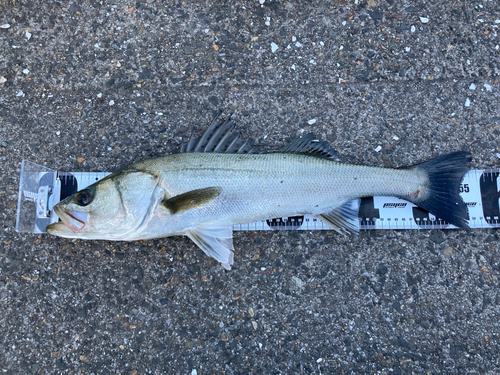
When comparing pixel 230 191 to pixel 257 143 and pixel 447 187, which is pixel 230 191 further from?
pixel 447 187

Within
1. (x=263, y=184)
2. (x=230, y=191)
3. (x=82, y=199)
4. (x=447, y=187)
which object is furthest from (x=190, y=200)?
(x=447, y=187)

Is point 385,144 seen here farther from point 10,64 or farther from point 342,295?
point 10,64

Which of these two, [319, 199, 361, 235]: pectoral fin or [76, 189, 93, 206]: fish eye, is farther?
[319, 199, 361, 235]: pectoral fin

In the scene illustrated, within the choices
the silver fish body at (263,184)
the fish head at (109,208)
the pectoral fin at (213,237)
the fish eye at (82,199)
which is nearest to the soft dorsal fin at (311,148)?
the silver fish body at (263,184)

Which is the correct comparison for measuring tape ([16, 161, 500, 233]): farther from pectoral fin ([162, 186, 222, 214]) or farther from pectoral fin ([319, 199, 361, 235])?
pectoral fin ([162, 186, 222, 214])

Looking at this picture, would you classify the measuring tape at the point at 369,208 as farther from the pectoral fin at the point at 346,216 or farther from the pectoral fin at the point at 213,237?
the pectoral fin at the point at 213,237

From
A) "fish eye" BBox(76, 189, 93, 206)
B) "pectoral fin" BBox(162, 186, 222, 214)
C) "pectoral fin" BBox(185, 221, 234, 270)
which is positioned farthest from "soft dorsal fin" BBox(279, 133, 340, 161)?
"fish eye" BBox(76, 189, 93, 206)
